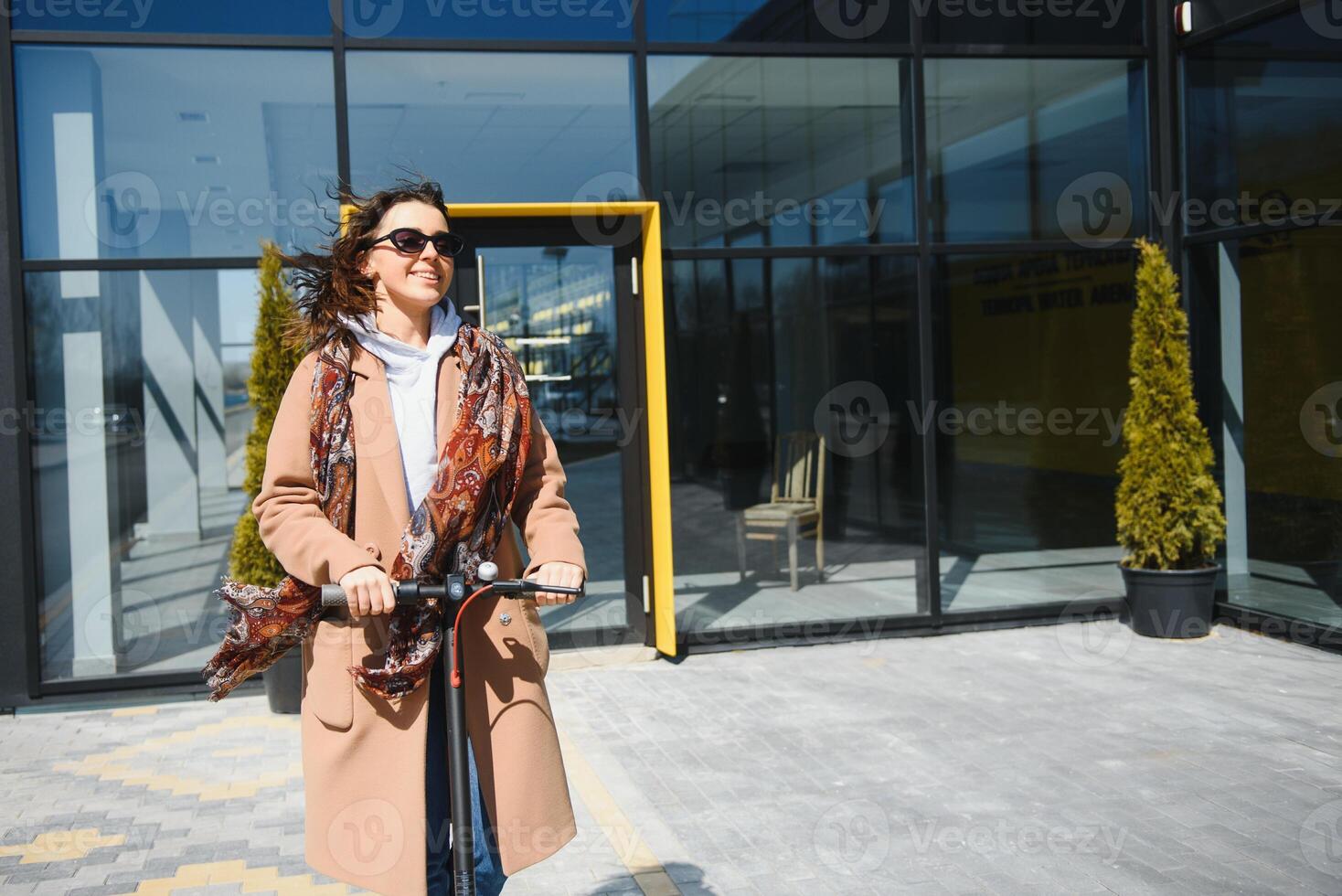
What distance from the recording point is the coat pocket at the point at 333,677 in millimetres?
2404

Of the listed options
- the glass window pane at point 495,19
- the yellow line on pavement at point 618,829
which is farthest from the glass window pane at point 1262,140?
the yellow line on pavement at point 618,829

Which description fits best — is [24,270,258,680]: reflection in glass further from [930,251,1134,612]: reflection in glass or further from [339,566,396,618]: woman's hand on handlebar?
[339,566,396,618]: woman's hand on handlebar

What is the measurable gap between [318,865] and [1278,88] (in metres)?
6.77

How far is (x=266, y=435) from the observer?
6074 mm

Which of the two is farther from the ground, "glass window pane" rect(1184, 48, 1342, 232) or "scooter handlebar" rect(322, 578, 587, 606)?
"glass window pane" rect(1184, 48, 1342, 232)

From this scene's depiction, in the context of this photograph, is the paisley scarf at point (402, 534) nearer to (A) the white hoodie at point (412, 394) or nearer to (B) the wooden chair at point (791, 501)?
(A) the white hoodie at point (412, 394)

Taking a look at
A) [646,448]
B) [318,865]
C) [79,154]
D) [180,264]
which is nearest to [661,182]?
[646,448]

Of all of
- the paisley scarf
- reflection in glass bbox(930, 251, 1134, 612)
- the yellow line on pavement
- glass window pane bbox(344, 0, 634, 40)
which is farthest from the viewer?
reflection in glass bbox(930, 251, 1134, 612)

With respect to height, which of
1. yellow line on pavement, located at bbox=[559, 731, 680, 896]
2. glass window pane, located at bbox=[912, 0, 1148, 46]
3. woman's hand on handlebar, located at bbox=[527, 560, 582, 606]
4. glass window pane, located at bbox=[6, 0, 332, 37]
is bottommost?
yellow line on pavement, located at bbox=[559, 731, 680, 896]

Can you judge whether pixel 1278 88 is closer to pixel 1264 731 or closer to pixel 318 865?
pixel 1264 731

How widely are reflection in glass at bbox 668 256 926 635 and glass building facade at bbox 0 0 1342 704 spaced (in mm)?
19

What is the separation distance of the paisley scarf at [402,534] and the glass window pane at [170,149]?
14.3 feet

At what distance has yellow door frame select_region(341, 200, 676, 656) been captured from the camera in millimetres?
6766

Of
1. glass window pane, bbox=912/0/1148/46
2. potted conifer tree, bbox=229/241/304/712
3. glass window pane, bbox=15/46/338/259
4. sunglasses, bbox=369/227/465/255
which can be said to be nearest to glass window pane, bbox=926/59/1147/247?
glass window pane, bbox=912/0/1148/46
